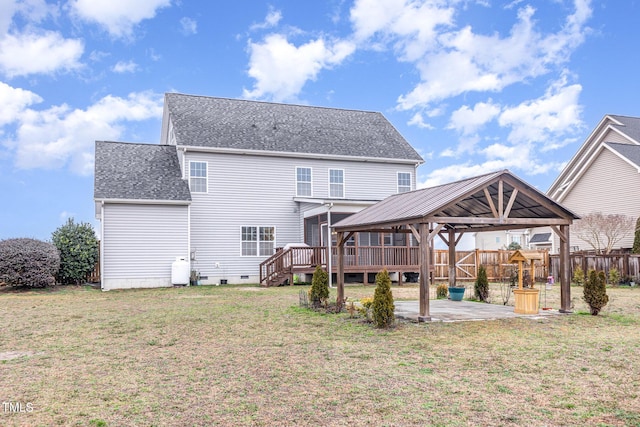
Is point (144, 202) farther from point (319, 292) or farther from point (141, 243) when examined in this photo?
point (319, 292)

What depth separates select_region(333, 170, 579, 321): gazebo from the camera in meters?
11.3

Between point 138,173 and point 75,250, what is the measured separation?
4.15 meters

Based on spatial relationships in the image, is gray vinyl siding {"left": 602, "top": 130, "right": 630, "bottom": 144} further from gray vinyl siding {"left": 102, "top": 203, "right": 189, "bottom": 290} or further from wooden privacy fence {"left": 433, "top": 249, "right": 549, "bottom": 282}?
gray vinyl siding {"left": 102, "top": 203, "right": 189, "bottom": 290}

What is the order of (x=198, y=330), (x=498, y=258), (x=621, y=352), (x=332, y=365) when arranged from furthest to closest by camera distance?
(x=498, y=258) < (x=198, y=330) < (x=621, y=352) < (x=332, y=365)

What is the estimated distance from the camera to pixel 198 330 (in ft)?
35.5

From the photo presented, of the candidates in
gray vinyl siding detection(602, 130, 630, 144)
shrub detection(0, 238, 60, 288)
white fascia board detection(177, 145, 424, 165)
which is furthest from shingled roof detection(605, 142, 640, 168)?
shrub detection(0, 238, 60, 288)

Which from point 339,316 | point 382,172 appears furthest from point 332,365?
point 382,172

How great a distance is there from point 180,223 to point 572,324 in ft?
53.7

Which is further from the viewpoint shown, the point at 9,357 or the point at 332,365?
the point at 9,357

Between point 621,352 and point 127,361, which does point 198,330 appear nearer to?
point 127,361

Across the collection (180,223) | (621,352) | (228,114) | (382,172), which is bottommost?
(621,352)

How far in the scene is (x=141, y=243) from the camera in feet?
74.4

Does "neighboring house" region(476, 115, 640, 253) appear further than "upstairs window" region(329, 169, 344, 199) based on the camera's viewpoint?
Yes

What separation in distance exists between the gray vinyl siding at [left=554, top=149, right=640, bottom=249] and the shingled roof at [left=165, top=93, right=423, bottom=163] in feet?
33.1
